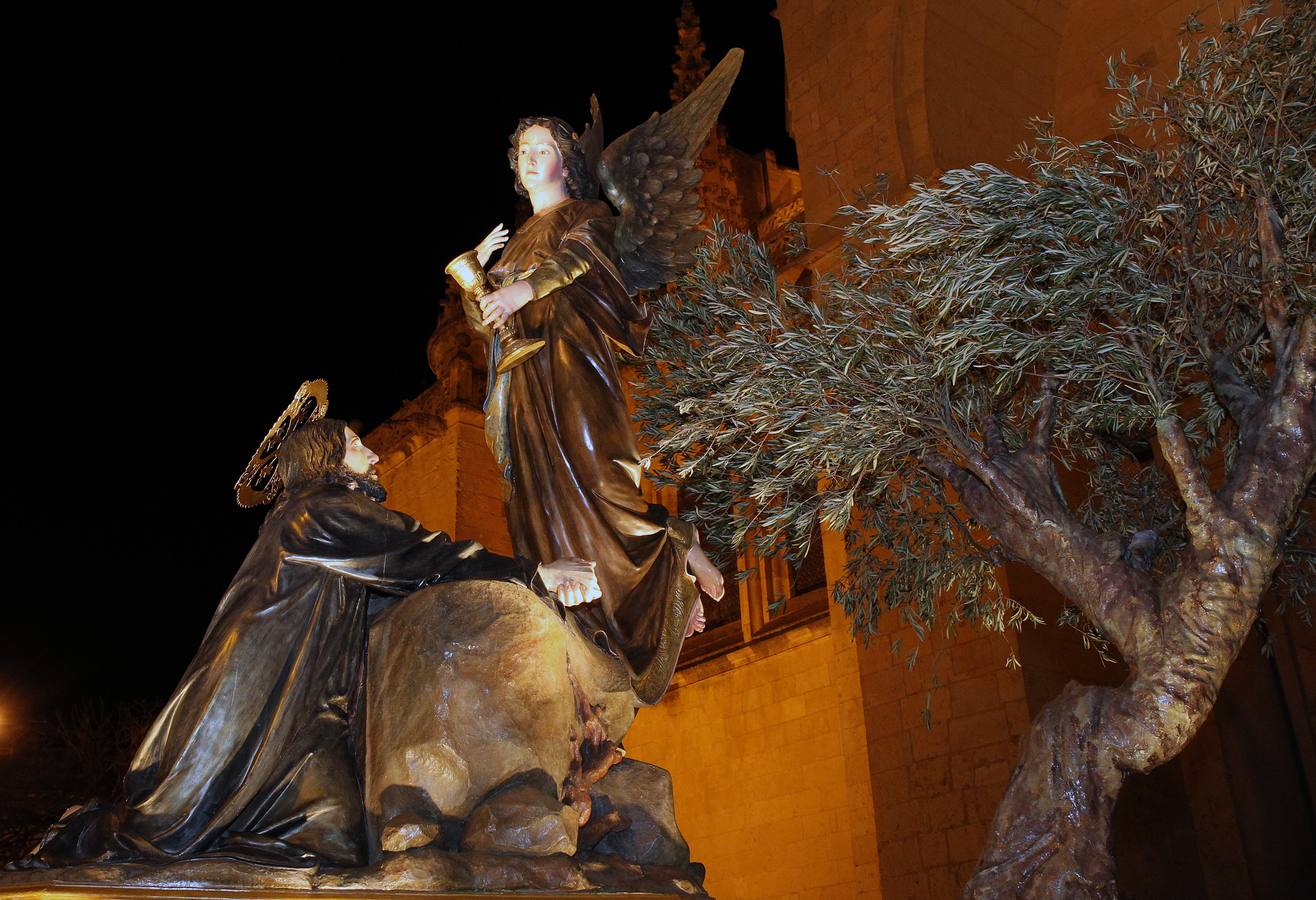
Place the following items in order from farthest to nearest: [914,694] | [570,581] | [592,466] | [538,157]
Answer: [914,694]
[538,157]
[592,466]
[570,581]

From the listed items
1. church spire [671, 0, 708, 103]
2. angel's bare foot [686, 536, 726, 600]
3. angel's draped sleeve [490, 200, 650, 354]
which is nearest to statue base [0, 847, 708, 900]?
angel's bare foot [686, 536, 726, 600]

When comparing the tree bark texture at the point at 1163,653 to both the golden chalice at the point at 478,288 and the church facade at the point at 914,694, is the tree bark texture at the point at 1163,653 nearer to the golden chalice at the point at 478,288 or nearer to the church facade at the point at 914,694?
the church facade at the point at 914,694

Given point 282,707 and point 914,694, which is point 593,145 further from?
point 914,694

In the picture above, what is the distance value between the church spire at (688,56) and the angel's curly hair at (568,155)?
16294 mm

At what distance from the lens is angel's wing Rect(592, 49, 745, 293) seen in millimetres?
4547

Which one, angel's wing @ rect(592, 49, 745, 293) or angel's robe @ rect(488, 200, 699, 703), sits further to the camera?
angel's wing @ rect(592, 49, 745, 293)

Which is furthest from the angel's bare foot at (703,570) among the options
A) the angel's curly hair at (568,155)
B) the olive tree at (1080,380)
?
the olive tree at (1080,380)

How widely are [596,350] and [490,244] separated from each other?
584 millimetres

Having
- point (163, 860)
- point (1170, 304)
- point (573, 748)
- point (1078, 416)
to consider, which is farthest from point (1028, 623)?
point (163, 860)

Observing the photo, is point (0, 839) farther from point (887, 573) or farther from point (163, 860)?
point (163, 860)

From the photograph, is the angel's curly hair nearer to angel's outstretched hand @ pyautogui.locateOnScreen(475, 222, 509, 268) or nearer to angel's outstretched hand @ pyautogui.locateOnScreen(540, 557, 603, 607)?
angel's outstretched hand @ pyautogui.locateOnScreen(475, 222, 509, 268)

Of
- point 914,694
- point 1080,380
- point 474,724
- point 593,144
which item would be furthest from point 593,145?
point 914,694

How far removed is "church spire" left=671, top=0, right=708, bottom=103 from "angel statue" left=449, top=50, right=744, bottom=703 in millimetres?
16362

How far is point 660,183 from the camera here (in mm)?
4578
